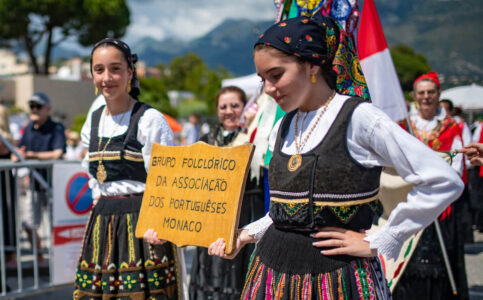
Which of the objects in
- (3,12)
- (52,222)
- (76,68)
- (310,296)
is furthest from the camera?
(76,68)

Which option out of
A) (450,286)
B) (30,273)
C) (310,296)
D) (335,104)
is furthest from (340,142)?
(30,273)

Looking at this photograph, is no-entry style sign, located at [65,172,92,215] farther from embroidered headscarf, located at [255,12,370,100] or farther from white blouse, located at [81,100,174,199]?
embroidered headscarf, located at [255,12,370,100]

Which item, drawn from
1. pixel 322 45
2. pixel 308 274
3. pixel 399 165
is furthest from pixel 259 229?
pixel 322 45

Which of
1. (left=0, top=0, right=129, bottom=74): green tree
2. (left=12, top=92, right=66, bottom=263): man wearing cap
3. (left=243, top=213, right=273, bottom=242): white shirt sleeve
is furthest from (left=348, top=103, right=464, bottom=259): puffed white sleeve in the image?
(left=0, top=0, right=129, bottom=74): green tree

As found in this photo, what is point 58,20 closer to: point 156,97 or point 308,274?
point 156,97

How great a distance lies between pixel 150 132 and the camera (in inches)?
114

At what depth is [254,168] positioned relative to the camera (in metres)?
3.80

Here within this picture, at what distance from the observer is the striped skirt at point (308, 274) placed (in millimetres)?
1715

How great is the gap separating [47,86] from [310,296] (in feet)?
112

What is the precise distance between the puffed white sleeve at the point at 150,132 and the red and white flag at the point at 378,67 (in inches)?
53.2

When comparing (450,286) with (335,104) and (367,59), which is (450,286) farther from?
(335,104)

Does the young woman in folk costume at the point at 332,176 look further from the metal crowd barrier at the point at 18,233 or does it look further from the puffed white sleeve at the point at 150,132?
the metal crowd barrier at the point at 18,233

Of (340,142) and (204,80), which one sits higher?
(204,80)

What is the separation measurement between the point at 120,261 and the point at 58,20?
115ft
